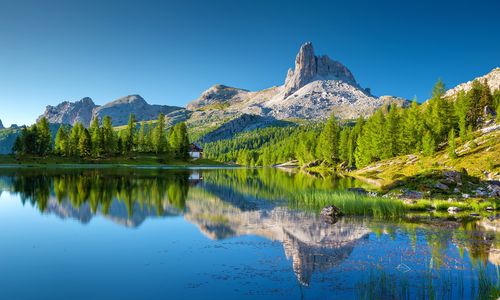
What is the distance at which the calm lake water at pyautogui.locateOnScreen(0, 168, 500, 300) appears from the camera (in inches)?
698

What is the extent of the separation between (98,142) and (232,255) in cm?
13998

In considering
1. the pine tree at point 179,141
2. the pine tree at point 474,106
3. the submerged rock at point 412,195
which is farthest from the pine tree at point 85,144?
the pine tree at point 474,106

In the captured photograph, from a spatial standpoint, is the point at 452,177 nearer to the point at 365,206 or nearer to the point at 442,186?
the point at 442,186

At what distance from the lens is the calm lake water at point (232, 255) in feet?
58.1

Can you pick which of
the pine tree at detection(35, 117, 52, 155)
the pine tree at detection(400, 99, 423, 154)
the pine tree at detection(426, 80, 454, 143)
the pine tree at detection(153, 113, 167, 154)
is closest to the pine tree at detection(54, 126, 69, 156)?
the pine tree at detection(35, 117, 52, 155)

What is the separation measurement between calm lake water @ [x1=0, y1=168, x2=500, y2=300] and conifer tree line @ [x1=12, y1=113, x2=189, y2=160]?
113048mm

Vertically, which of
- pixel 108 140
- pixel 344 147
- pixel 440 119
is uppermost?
pixel 440 119

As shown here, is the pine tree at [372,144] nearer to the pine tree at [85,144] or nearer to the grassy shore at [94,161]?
the grassy shore at [94,161]

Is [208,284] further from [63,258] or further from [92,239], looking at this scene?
[92,239]

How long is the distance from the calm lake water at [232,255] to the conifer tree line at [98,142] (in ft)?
371

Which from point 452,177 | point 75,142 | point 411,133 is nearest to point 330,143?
point 411,133

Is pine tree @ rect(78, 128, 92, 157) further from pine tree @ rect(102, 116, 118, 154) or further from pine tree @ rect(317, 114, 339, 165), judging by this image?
pine tree @ rect(317, 114, 339, 165)

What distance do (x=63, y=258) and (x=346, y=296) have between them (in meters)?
17.2

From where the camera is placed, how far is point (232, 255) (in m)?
24.2
